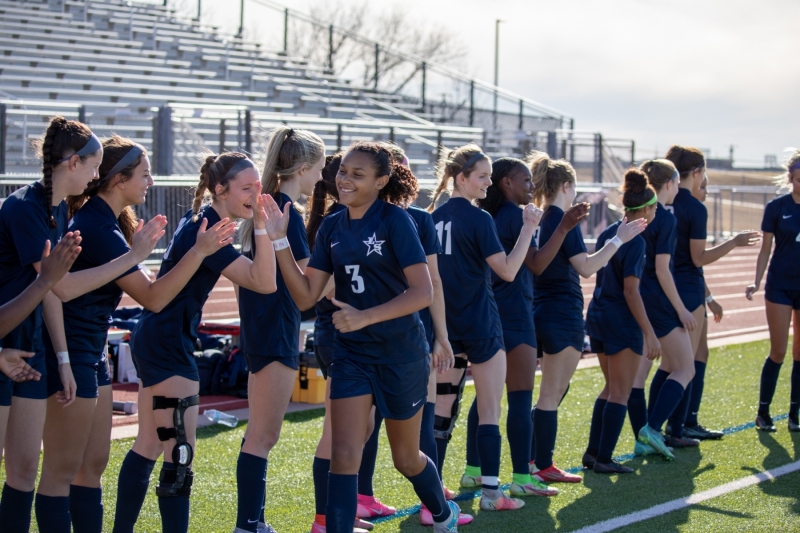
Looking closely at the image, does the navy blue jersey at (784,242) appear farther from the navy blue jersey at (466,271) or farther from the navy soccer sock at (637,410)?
the navy blue jersey at (466,271)

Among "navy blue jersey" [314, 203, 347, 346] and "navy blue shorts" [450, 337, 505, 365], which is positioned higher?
"navy blue jersey" [314, 203, 347, 346]

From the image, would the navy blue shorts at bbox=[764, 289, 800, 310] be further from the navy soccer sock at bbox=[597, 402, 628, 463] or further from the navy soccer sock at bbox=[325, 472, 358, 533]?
the navy soccer sock at bbox=[325, 472, 358, 533]

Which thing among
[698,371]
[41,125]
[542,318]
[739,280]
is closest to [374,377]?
[542,318]

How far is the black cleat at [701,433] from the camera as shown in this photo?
23.3ft

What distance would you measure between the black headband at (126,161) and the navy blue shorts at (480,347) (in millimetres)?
2033

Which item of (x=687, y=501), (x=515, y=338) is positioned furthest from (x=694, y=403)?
(x=515, y=338)

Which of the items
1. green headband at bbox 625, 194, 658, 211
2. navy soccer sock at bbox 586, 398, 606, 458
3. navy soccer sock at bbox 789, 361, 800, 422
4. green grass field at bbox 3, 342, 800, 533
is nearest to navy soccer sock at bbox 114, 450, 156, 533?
green grass field at bbox 3, 342, 800, 533

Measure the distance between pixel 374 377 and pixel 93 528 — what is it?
4.66ft

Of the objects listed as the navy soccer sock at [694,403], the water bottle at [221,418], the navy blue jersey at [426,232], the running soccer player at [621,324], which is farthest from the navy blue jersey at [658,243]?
the water bottle at [221,418]

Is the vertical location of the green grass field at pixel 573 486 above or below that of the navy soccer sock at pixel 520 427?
below

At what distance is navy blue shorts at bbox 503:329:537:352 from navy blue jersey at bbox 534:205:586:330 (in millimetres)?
255

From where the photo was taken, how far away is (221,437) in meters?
6.80

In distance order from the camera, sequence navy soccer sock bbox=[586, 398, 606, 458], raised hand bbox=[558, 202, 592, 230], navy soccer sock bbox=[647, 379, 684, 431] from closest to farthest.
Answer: raised hand bbox=[558, 202, 592, 230] → navy soccer sock bbox=[586, 398, 606, 458] → navy soccer sock bbox=[647, 379, 684, 431]

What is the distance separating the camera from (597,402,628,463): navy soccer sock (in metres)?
5.97
